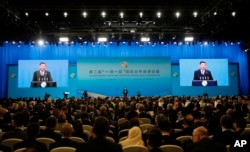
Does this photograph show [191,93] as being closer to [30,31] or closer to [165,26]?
[165,26]

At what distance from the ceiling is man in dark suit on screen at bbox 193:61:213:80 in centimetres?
249

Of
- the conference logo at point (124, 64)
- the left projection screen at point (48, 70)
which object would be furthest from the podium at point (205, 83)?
the left projection screen at point (48, 70)

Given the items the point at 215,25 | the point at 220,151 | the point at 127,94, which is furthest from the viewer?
the point at 127,94

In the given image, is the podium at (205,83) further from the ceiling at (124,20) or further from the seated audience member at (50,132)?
the seated audience member at (50,132)

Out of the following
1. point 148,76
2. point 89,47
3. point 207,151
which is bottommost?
point 207,151

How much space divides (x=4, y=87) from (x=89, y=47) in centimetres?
887

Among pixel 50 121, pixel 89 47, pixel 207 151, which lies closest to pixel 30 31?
pixel 89 47

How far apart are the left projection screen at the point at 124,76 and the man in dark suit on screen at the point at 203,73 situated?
2.50m

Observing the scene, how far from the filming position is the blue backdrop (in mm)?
31344

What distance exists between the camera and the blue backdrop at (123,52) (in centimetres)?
3134

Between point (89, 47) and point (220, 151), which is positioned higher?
point (89, 47)

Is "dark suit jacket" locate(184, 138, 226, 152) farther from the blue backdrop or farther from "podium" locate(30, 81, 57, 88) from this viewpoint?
the blue backdrop

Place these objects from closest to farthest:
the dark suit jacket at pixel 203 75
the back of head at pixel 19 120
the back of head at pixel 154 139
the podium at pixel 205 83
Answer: the back of head at pixel 154 139 → the back of head at pixel 19 120 → the podium at pixel 205 83 → the dark suit jacket at pixel 203 75

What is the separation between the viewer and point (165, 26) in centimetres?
2631
